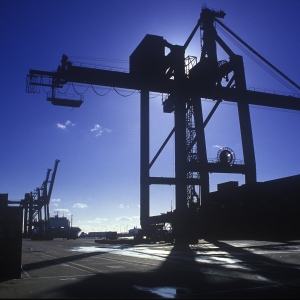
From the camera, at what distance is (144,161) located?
1886 inches

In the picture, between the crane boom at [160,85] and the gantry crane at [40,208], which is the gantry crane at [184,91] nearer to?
the crane boom at [160,85]

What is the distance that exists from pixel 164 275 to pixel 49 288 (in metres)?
4.17

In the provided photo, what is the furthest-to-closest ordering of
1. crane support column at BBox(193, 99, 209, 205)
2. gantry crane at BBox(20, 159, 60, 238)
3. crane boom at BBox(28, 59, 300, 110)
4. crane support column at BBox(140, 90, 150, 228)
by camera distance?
gantry crane at BBox(20, 159, 60, 238) → crane support column at BBox(193, 99, 209, 205) → crane support column at BBox(140, 90, 150, 228) → crane boom at BBox(28, 59, 300, 110)

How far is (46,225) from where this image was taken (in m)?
108

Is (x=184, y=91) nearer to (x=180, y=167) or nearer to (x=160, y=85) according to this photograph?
(x=160, y=85)

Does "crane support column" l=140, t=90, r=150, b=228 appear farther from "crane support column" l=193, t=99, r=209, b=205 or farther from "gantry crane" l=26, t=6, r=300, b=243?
"crane support column" l=193, t=99, r=209, b=205

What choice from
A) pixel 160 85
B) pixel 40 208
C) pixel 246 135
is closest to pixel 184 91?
pixel 160 85

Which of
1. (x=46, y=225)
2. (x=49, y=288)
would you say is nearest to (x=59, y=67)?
(x=49, y=288)

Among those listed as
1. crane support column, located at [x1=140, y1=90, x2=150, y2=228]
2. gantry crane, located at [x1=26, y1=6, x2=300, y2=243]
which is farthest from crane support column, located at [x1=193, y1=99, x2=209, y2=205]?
crane support column, located at [x1=140, y1=90, x2=150, y2=228]

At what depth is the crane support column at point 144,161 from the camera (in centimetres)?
4731

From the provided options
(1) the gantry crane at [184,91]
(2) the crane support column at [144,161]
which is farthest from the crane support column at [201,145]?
(2) the crane support column at [144,161]

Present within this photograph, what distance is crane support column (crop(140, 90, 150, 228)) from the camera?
4731 cm

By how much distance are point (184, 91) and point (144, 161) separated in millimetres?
10787

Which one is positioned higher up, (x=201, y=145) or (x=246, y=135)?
(x=246, y=135)
